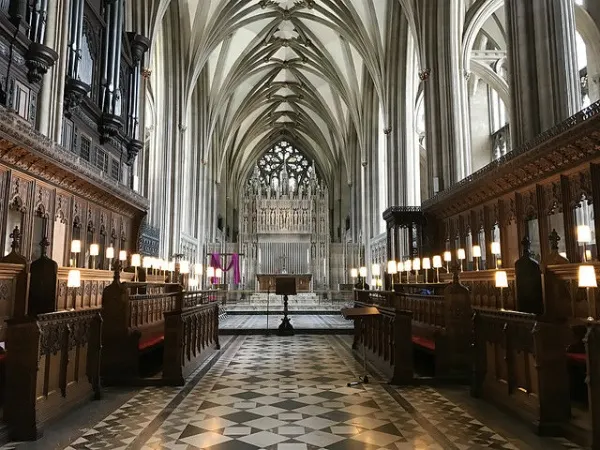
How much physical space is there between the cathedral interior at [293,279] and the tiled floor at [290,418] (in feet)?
0.12

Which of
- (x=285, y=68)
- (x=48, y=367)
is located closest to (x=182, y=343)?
(x=48, y=367)

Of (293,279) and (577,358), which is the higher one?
(293,279)

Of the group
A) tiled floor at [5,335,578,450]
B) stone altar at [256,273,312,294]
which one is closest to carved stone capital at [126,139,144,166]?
tiled floor at [5,335,578,450]

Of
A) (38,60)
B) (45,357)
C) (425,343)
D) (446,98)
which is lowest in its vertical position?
(425,343)

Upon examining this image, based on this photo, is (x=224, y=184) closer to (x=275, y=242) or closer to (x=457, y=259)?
(x=275, y=242)

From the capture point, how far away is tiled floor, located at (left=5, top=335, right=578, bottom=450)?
406 centimetres

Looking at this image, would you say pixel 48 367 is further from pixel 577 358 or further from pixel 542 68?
pixel 542 68

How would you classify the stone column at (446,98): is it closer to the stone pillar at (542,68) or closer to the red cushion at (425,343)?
the stone pillar at (542,68)

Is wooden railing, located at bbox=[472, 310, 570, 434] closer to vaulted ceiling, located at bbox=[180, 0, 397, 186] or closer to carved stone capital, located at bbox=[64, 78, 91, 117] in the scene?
carved stone capital, located at bbox=[64, 78, 91, 117]

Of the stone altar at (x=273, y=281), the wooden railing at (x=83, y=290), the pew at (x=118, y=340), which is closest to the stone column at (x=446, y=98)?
the wooden railing at (x=83, y=290)

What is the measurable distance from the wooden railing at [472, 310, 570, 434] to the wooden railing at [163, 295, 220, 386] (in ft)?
13.1

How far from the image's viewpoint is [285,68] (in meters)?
32.1

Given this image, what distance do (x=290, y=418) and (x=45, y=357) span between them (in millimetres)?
2531

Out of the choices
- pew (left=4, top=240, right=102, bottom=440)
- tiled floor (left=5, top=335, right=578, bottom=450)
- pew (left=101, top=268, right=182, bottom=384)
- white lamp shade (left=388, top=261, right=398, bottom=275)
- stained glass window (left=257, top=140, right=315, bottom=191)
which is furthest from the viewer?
stained glass window (left=257, top=140, right=315, bottom=191)
